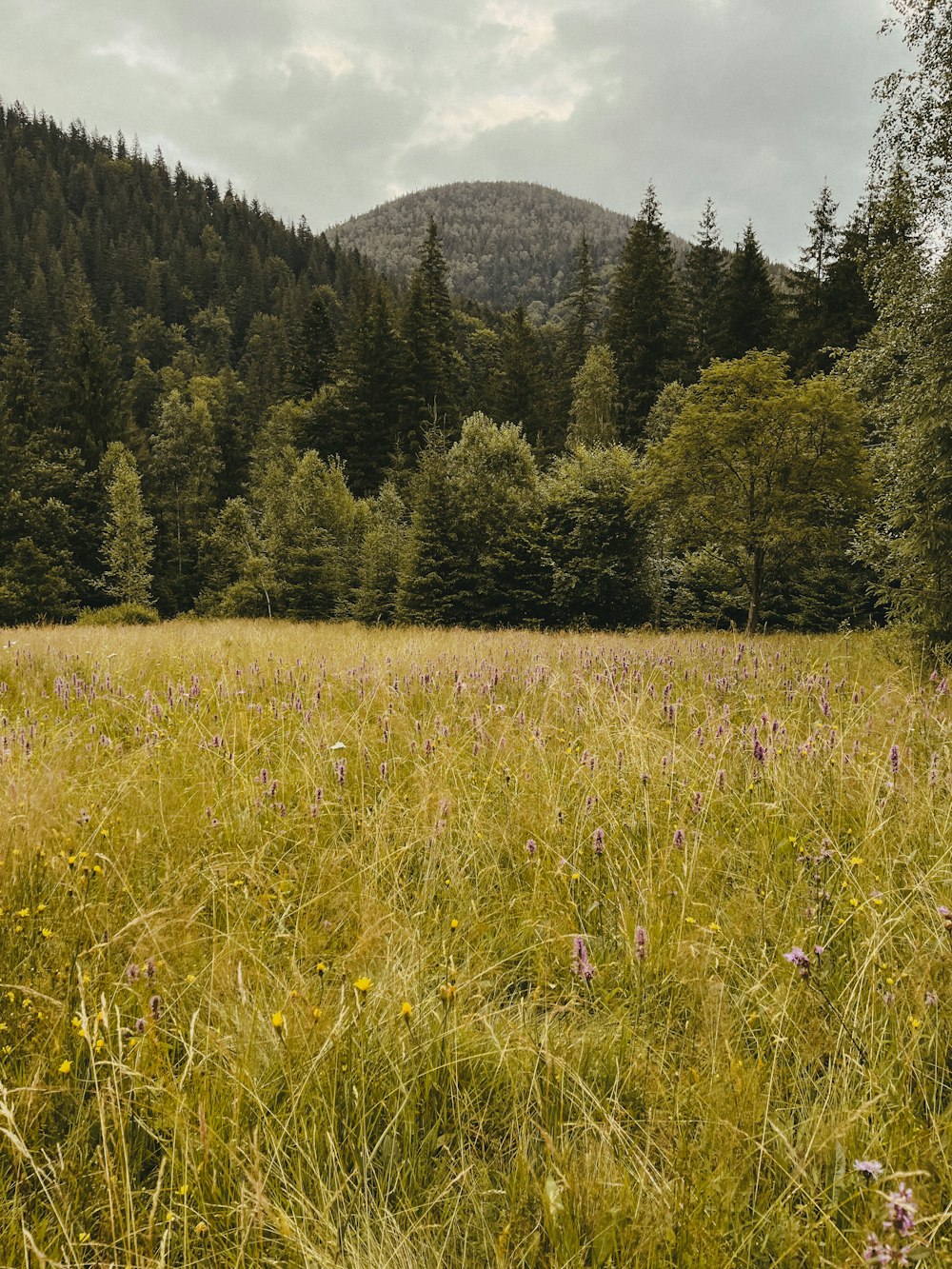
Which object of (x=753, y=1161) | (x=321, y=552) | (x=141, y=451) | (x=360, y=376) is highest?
(x=360, y=376)

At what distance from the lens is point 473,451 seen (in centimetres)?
2958

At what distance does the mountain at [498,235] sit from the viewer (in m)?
154

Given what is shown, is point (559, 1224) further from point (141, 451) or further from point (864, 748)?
point (141, 451)

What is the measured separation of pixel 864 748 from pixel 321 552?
2579 cm

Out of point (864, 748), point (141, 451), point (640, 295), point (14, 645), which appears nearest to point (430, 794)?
point (864, 748)

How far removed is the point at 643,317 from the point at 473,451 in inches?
984

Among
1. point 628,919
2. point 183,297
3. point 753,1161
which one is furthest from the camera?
point 183,297

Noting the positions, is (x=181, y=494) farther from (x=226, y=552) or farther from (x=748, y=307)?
(x=748, y=307)

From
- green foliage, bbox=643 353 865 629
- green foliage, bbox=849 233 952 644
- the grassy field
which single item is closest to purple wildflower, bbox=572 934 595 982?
the grassy field

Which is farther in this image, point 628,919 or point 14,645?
point 14,645

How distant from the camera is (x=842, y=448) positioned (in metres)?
13.7

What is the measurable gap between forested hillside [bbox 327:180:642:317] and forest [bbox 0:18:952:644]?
77379mm

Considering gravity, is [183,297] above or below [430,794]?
above

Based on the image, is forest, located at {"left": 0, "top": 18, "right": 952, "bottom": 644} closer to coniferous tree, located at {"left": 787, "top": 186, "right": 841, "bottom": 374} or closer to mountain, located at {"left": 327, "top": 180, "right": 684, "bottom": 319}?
coniferous tree, located at {"left": 787, "top": 186, "right": 841, "bottom": 374}
